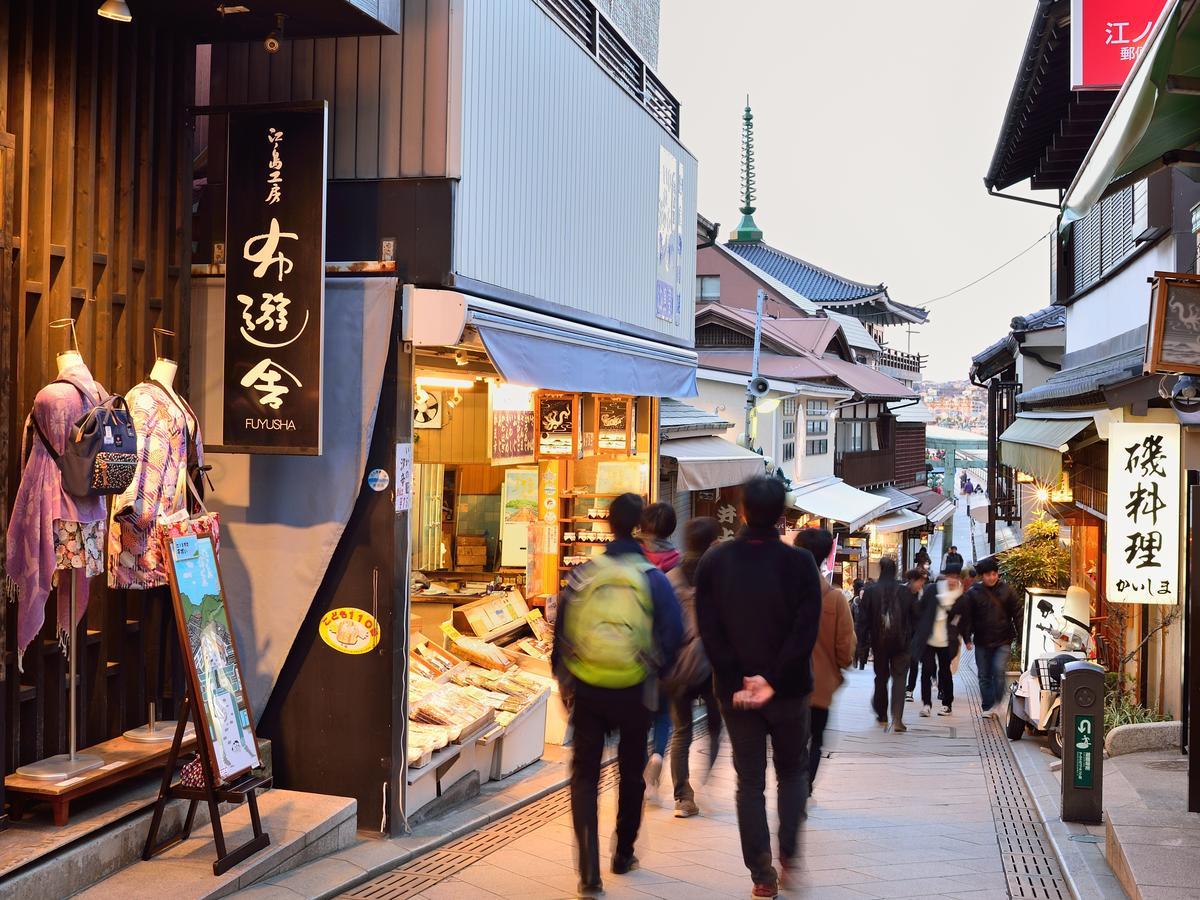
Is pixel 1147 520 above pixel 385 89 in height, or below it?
below

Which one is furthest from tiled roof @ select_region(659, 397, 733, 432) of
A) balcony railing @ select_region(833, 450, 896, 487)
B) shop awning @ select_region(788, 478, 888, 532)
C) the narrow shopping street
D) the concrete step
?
balcony railing @ select_region(833, 450, 896, 487)

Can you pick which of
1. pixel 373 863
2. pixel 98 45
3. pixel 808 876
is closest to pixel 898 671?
pixel 808 876

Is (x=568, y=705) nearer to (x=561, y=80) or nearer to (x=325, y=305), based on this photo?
(x=325, y=305)

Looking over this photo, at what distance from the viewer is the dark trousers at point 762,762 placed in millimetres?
5977

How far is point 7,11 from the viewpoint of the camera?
657 centimetres

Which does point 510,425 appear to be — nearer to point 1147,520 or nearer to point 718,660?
point 1147,520

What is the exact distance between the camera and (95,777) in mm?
6434

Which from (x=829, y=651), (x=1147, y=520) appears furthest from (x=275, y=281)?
(x=1147, y=520)

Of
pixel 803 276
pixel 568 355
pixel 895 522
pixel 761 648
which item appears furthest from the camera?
pixel 803 276

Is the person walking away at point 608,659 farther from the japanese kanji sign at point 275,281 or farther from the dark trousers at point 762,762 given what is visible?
the japanese kanji sign at point 275,281

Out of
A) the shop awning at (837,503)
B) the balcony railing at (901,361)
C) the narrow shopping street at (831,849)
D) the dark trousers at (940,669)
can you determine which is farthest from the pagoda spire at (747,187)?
the narrow shopping street at (831,849)

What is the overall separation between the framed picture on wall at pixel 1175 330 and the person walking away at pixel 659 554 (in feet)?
11.0

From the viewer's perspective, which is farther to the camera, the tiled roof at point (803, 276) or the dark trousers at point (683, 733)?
the tiled roof at point (803, 276)

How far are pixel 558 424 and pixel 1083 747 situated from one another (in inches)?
271
